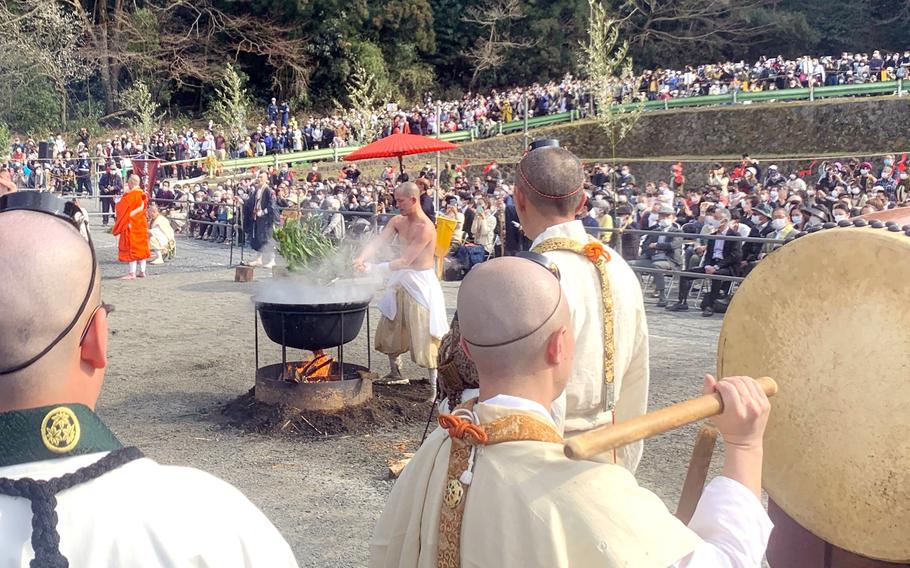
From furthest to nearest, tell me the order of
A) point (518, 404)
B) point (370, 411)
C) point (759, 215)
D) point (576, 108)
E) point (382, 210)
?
point (576, 108), point (382, 210), point (759, 215), point (370, 411), point (518, 404)

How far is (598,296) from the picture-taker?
3076mm

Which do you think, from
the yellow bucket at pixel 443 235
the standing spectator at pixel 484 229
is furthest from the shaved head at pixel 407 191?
the standing spectator at pixel 484 229

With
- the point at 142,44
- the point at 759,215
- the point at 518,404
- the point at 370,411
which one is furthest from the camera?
the point at 142,44

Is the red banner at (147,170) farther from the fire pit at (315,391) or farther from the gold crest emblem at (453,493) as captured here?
the gold crest emblem at (453,493)

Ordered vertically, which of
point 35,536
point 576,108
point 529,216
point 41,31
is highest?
point 41,31

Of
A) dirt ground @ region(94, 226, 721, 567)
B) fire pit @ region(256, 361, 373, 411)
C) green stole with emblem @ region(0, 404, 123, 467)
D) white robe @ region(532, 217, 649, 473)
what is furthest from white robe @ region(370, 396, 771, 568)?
fire pit @ region(256, 361, 373, 411)

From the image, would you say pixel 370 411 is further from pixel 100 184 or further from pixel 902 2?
pixel 902 2

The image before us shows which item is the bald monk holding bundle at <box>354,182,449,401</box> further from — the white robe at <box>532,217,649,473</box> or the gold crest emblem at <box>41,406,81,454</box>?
the gold crest emblem at <box>41,406,81,454</box>

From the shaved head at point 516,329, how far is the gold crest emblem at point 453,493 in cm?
20

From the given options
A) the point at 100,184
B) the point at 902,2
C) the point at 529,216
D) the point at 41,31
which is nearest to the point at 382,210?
the point at 100,184

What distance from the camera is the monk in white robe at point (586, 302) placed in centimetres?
304

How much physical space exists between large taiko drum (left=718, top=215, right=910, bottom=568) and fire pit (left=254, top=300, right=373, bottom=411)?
411cm

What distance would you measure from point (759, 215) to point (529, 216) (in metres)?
10.2

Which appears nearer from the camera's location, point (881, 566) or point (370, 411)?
point (881, 566)
